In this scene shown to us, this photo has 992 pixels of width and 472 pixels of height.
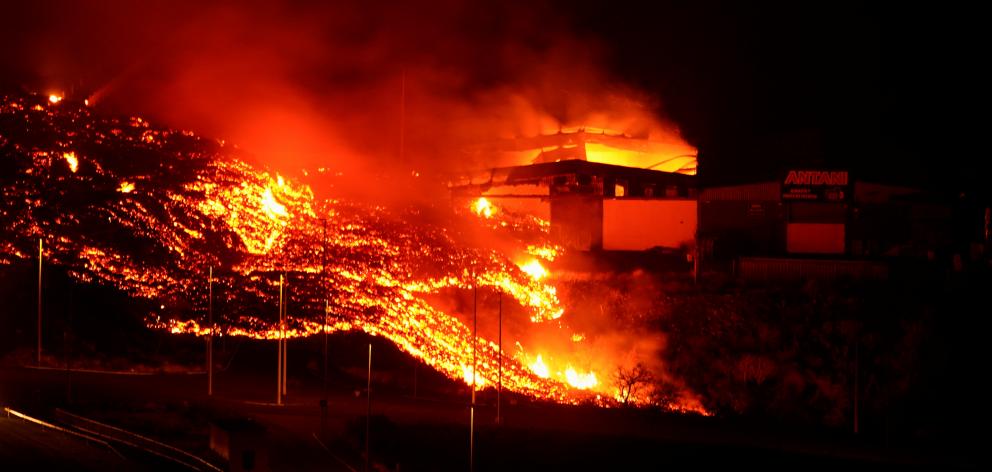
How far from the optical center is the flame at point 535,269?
26.7m

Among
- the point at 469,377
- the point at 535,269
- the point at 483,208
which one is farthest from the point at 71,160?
the point at 469,377

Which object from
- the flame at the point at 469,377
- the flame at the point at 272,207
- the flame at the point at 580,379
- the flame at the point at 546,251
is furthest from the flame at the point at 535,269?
the flame at the point at 272,207

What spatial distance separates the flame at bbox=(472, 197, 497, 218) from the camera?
104 ft

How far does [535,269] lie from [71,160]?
14.9 metres

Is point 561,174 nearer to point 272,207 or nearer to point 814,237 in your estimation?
point 814,237

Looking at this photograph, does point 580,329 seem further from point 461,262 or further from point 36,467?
point 36,467

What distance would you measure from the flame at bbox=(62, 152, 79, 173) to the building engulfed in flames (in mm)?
65

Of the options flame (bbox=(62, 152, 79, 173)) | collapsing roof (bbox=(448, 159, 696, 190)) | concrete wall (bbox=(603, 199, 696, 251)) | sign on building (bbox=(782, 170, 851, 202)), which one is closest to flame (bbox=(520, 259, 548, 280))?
concrete wall (bbox=(603, 199, 696, 251))

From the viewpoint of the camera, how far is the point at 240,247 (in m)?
24.7

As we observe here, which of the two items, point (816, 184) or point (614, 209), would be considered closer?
point (816, 184)

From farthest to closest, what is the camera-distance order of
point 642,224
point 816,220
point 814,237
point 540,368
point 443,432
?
1. point 642,224
2. point 816,220
3. point 814,237
4. point 540,368
5. point 443,432

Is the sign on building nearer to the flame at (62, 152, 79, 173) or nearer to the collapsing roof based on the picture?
the collapsing roof

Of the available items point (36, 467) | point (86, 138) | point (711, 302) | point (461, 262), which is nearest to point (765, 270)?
point (711, 302)

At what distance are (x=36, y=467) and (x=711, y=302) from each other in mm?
16631
